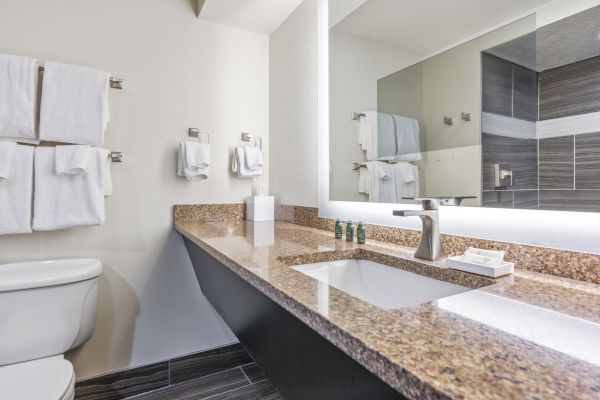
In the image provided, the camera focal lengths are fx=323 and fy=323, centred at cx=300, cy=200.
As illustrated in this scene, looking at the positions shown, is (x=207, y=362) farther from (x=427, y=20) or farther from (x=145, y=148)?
(x=427, y=20)

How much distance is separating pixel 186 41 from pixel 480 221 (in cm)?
173

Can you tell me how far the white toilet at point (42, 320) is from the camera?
43.8 inches

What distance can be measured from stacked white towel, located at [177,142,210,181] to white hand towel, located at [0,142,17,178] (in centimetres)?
68

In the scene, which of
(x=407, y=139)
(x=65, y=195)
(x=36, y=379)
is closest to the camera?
(x=36, y=379)

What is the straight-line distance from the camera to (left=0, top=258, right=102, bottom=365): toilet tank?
121cm

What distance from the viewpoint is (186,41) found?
1.81 m

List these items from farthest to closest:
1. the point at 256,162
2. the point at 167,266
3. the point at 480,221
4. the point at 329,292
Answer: the point at 256,162 → the point at 167,266 → the point at 480,221 → the point at 329,292

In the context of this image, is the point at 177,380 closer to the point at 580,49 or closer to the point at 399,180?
the point at 399,180

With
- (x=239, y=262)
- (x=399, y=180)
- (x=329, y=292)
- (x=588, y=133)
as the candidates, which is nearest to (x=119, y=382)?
(x=239, y=262)

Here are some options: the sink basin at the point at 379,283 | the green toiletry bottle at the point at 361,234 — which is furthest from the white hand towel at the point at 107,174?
the green toiletry bottle at the point at 361,234

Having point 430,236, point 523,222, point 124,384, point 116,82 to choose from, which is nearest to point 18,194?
point 116,82

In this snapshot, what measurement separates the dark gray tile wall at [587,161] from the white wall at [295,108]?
3.57 ft

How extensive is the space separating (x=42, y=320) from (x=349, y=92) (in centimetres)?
158

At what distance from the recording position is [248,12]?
1.79m
